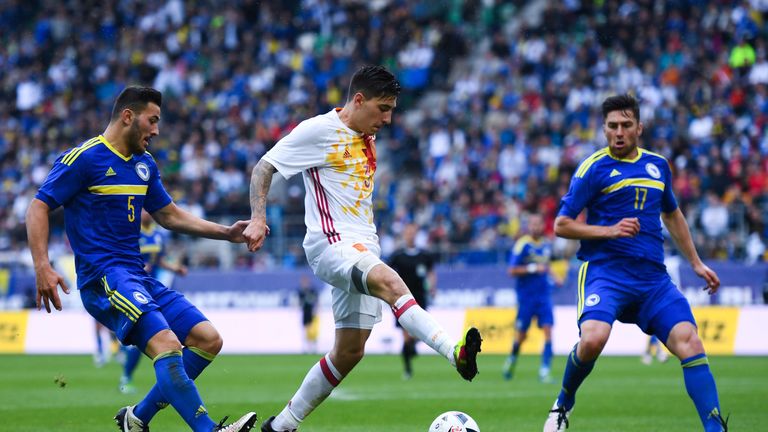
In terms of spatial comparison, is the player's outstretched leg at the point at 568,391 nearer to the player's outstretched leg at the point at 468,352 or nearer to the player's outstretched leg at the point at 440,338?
the player's outstretched leg at the point at 440,338

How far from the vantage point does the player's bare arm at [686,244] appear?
956cm

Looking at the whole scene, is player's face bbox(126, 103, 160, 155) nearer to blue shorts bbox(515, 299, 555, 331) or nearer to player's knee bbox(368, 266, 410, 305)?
player's knee bbox(368, 266, 410, 305)

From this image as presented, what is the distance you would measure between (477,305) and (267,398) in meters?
11.8

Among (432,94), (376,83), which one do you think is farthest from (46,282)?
(432,94)

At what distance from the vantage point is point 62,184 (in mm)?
8336

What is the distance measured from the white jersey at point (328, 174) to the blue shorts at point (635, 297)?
1.84 meters

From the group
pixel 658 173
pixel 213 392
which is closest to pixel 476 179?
pixel 213 392

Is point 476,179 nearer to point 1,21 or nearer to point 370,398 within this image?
point 370,398

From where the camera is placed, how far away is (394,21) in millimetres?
35844

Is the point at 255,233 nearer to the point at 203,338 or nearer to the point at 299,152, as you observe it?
the point at 299,152

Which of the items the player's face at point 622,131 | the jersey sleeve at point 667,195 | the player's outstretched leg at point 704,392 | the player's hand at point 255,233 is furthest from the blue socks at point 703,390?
the player's hand at point 255,233

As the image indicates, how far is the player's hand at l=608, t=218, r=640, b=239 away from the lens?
8.88 m

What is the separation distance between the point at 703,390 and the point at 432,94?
2673 cm

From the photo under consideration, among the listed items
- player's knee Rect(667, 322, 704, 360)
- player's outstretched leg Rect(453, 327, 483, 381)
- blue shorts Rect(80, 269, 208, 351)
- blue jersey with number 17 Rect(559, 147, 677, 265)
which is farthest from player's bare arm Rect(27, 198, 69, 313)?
player's knee Rect(667, 322, 704, 360)
